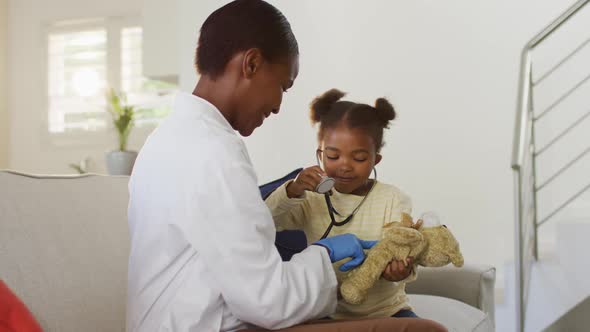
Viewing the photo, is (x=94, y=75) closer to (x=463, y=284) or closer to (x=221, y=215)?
(x=463, y=284)

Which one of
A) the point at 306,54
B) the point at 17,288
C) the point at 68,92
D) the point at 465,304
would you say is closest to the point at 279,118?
the point at 306,54

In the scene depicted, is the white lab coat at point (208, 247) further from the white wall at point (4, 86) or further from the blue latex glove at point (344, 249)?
the white wall at point (4, 86)

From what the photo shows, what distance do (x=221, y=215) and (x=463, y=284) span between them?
1.55 meters

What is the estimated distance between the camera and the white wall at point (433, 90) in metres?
3.87

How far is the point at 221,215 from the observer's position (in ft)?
3.56

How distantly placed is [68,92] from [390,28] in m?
4.69

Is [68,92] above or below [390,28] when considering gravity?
below

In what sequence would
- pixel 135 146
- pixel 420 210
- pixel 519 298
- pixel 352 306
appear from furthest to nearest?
1. pixel 135 146
2. pixel 420 210
3. pixel 519 298
4. pixel 352 306

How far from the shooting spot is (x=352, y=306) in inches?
63.7

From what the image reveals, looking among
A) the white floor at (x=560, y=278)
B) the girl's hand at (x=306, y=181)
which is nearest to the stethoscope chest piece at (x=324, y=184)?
the girl's hand at (x=306, y=181)

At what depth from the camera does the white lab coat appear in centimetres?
108

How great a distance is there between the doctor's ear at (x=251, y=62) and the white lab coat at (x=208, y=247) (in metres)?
0.10

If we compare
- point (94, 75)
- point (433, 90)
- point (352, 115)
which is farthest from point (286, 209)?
point (94, 75)

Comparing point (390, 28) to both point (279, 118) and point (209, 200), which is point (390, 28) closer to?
point (279, 118)
